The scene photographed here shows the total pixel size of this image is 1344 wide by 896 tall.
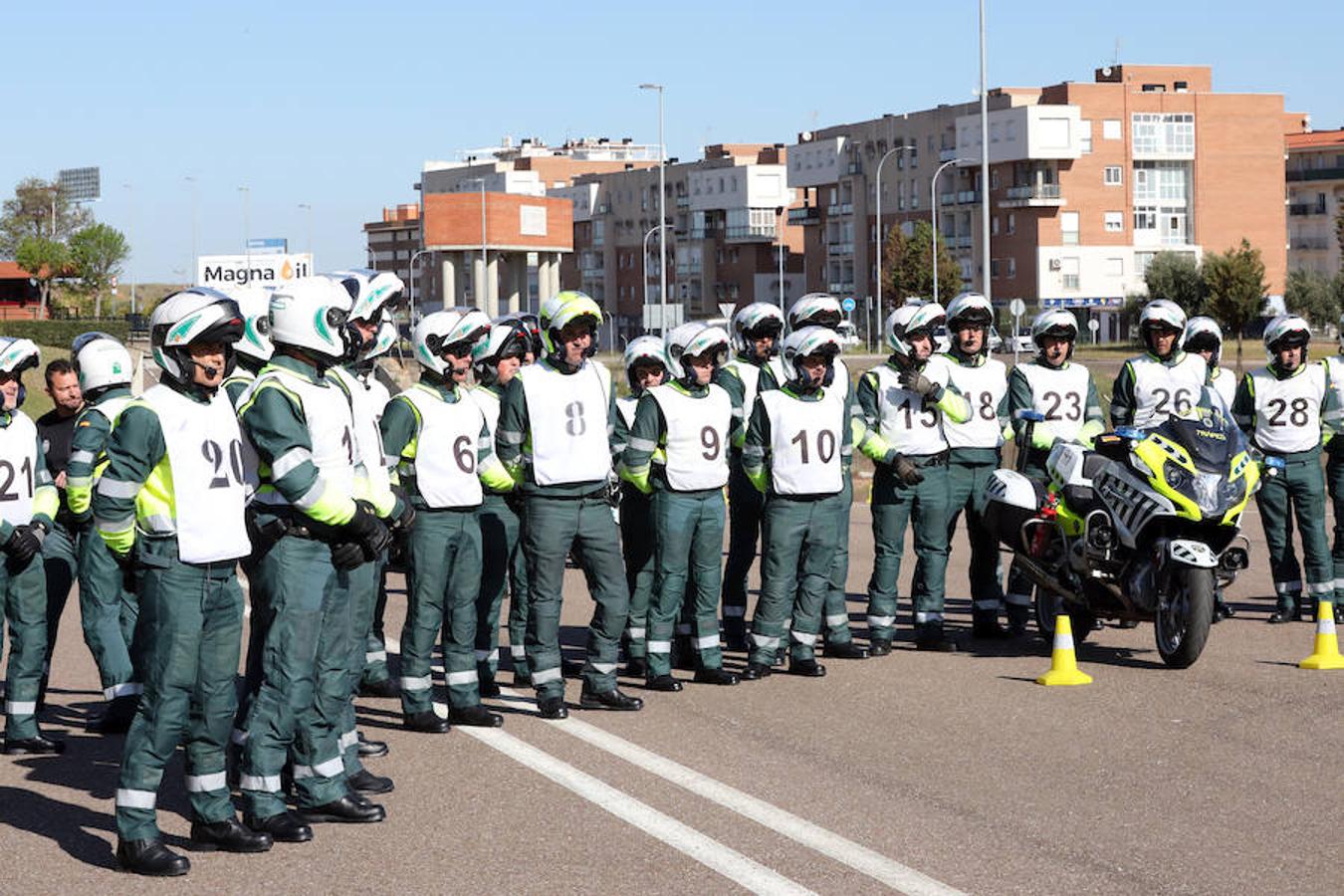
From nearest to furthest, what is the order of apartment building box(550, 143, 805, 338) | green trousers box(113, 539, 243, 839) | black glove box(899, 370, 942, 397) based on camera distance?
Result: 1. green trousers box(113, 539, 243, 839)
2. black glove box(899, 370, 942, 397)
3. apartment building box(550, 143, 805, 338)

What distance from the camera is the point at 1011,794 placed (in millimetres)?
8453

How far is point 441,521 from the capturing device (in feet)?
34.3

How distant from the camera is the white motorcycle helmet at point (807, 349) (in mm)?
11734

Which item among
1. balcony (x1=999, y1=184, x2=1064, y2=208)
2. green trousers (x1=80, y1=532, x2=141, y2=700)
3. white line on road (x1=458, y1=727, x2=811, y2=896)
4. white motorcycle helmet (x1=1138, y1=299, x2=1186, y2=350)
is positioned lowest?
white line on road (x1=458, y1=727, x2=811, y2=896)

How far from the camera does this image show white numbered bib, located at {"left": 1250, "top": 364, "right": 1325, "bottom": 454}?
13.9 metres

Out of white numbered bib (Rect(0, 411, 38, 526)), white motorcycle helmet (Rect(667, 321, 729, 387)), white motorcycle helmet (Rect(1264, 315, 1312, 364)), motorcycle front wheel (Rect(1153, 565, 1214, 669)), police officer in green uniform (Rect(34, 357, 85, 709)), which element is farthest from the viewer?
white motorcycle helmet (Rect(1264, 315, 1312, 364))

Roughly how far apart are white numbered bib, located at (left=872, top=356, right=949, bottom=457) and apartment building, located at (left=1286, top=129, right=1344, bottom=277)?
123725 millimetres

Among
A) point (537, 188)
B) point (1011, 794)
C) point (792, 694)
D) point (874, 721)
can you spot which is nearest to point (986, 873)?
point (1011, 794)

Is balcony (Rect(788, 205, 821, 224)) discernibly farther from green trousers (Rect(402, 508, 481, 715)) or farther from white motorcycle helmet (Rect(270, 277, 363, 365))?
white motorcycle helmet (Rect(270, 277, 363, 365))

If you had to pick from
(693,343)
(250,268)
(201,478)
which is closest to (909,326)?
(693,343)

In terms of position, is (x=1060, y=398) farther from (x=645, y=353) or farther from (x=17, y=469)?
(x=17, y=469)

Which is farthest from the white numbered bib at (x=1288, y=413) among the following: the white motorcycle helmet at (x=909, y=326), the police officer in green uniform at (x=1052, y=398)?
the white motorcycle helmet at (x=909, y=326)

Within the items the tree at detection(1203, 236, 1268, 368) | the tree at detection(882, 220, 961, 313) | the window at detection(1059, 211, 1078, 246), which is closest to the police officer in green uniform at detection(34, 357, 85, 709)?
the tree at detection(1203, 236, 1268, 368)

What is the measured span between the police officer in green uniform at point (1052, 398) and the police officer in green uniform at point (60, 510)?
6215mm
